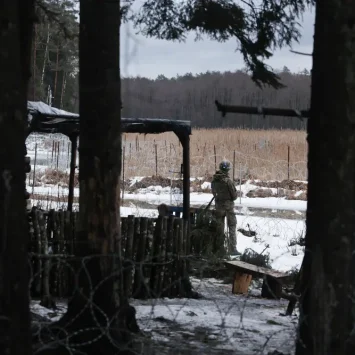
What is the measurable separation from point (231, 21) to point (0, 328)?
4.47m

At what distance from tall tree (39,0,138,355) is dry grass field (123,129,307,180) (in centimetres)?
2067

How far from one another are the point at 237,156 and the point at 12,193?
26060 millimetres

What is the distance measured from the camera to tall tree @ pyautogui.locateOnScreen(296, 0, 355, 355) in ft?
12.5

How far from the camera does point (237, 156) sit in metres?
29.2

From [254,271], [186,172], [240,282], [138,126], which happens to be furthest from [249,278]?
[138,126]

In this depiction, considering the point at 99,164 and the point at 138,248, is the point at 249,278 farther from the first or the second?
the point at 99,164

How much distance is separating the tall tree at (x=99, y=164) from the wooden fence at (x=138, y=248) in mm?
2573

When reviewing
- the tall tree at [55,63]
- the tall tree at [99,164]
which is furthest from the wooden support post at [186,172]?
the tall tree at [55,63]

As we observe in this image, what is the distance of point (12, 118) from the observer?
3404 millimetres

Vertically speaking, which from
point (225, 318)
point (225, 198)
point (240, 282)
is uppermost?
point (225, 198)

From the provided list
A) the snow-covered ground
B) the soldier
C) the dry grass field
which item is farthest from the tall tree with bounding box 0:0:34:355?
the dry grass field

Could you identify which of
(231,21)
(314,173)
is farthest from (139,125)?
(314,173)

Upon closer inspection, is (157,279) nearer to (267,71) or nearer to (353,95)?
(267,71)

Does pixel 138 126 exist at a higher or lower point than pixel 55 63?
lower
